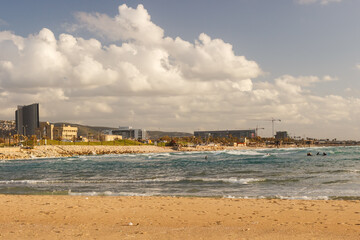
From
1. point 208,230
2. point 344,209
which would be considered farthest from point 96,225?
point 344,209

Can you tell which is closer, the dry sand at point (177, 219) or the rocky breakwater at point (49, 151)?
the dry sand at point (177, 219)

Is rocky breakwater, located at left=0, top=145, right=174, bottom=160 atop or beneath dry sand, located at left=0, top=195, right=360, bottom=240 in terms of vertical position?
beneath

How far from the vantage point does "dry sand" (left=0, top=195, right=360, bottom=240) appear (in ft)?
34.0

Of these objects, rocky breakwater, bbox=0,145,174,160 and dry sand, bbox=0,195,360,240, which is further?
rocky breakwater, bbox=0,145,174,160

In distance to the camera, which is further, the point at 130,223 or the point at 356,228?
the point at 130,223

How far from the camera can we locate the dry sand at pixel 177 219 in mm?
10375

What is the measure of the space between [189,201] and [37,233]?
27.6 ft

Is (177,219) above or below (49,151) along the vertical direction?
above

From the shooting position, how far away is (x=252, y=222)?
1221 cm

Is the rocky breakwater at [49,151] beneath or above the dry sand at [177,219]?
beneath

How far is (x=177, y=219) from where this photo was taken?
514 inches

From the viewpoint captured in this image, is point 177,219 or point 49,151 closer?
point 177,219

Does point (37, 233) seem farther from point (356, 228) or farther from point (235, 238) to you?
point (356, 228)

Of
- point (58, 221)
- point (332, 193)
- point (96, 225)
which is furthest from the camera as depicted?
point (332, 193)
